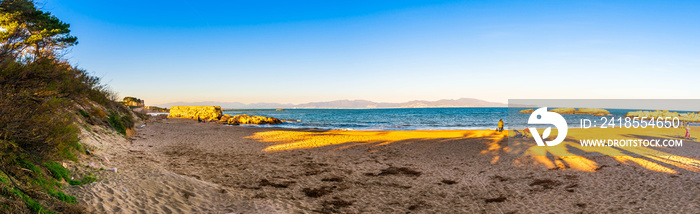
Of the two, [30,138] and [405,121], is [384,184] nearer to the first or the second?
Answer: [30,138]

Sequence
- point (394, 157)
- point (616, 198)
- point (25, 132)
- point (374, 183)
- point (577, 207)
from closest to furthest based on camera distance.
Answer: point (25, 132)
point (577, 207)
point (616, 198)
point (374, 183)
point (394, 157)

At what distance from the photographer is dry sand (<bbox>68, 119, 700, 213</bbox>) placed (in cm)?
660

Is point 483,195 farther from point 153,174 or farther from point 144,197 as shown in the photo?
point 153,174

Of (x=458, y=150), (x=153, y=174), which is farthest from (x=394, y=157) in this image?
(x=153, y=174)

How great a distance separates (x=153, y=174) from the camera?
7.73 m

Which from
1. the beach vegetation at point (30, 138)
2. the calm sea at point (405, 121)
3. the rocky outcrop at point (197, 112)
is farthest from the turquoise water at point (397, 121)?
the beach vegetation at point (30, 138)

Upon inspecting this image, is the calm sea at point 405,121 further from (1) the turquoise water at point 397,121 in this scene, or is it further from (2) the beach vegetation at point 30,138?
(2) the beach vegetation at point 30,138

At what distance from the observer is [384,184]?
8.98 m

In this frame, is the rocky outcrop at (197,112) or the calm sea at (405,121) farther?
the rocky outcrop at (197,112)

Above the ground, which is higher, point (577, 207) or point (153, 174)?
point (153, 174)

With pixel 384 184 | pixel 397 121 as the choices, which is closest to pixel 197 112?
pixel 397 121

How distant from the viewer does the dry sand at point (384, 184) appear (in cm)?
660

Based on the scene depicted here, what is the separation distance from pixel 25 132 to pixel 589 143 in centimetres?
2136

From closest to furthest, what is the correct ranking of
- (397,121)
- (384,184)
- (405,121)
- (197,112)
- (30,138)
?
(30,138) < (384,184) < (405,121) < (397,121) < (197,112)
